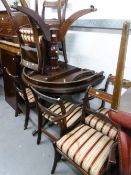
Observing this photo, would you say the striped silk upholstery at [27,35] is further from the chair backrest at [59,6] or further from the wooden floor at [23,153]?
the wooden floor at [23,153]

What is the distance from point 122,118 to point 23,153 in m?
1.50

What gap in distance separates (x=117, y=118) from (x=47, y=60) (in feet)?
4.31

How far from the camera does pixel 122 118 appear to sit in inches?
34.5

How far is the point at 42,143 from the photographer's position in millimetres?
2199

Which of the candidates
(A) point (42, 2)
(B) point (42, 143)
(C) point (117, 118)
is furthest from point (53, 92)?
(A) point (42, 2)

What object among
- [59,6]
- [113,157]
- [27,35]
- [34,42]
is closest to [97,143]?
[113,157]

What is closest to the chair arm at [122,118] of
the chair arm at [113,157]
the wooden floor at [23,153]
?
the chair arm at [113,157]

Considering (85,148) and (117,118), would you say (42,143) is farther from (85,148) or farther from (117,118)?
(117,118)

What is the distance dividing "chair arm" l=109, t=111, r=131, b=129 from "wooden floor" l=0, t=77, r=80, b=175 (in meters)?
1.12

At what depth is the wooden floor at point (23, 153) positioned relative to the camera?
184cm

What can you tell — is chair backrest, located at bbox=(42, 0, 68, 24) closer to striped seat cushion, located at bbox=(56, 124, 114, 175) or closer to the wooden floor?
striped seat cushion, located at bbox=(56, 124, 114, 175)

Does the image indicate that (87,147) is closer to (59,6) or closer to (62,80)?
(62,80)

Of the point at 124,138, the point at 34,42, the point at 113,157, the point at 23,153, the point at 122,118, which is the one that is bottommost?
the point at 23,153

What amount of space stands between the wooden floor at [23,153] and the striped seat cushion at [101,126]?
51cm
